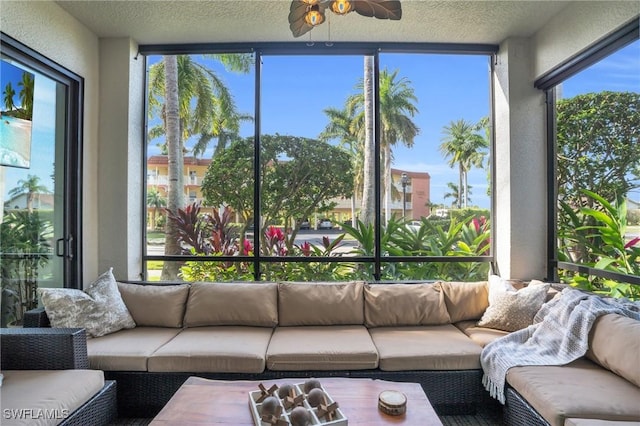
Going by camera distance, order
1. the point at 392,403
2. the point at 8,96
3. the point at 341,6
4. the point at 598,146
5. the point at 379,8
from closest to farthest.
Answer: the point at 392,403 < the point at 341,6 < the point at 379,8 < the point at 8,96 < the point at 598,146

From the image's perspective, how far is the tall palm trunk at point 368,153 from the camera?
3.65 metres

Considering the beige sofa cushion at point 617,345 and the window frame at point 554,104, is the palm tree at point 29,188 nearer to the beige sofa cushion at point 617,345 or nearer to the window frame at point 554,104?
the beige sofa cushion at point 617,345

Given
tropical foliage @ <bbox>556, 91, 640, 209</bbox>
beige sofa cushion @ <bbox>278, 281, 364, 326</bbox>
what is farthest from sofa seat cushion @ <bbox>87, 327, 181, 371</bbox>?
tropical foliage @ <bbox>556, 91, 640, 209</bbox>

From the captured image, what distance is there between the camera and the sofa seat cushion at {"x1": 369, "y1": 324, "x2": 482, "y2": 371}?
240cm

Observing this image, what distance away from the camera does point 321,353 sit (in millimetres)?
2428

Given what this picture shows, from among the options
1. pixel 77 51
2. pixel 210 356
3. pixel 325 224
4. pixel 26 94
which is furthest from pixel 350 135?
pixel 26 94

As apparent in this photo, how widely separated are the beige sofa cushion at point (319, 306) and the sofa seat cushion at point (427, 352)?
33cm

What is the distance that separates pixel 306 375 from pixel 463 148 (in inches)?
Result: 107

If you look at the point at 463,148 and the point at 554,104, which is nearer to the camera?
the point at 554,104

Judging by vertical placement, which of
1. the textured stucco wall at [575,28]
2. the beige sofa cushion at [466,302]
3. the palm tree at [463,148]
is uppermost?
the textured stucco wall at [575,28]

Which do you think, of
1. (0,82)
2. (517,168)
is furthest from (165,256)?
(517,168)

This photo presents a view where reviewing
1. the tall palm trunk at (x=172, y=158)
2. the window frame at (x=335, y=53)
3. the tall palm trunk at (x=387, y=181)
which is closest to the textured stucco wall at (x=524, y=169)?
the window frame at (x=335, y=53)

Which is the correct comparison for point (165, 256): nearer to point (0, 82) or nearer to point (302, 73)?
point (0, 82)

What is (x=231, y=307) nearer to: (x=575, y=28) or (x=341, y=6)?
(x=341, y=6)
